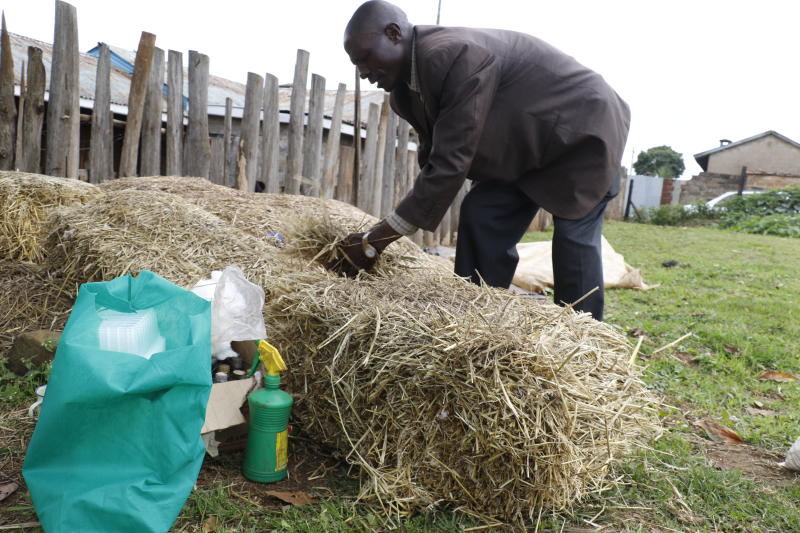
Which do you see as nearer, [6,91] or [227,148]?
→ [6,91]

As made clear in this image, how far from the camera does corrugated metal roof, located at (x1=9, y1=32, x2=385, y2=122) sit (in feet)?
28.2

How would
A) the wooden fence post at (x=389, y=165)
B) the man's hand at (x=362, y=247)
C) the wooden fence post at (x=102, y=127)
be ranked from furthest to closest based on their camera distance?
1. the wooden fence post at (x=389, y=165)
2. the wooden fence post at (x=102, y=127)
3. the man's hand at (x=362, y=247)

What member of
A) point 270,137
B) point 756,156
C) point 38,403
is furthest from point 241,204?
point 756,156

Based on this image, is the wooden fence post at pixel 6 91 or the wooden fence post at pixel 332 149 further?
the wooden fence post at pixel 332 149

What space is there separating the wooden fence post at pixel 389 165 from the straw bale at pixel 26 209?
3.79 metres

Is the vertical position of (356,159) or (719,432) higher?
(356,159)

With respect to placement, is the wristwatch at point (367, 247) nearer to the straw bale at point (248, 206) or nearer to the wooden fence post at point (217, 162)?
the straw bale at point (248, 206)

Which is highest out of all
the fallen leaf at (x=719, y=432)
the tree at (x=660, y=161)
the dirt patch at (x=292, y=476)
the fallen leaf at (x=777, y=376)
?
the tree at (x=660, y=161)

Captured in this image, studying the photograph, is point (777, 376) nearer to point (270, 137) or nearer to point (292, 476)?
point (292, 476)

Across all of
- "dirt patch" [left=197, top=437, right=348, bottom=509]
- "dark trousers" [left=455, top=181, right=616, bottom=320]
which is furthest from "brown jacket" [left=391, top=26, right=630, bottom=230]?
"dirt patch" [left=197, top=437, right=348, bottom=509]

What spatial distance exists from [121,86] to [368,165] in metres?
4.47

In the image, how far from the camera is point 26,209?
4.23 meters

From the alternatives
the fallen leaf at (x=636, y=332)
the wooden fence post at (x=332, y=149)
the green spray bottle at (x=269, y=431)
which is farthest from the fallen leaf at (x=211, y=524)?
the wooden fence post at (x=332, y=149)

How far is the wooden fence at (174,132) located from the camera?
4859 mm
